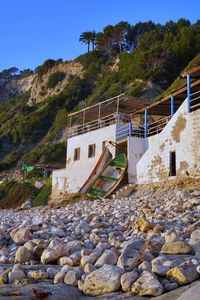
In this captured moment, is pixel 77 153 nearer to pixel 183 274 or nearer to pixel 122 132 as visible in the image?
pixel 122 132

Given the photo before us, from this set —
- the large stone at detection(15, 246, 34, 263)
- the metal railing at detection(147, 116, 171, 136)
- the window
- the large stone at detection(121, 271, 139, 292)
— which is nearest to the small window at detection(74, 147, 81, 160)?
the metal railing at detection(147, 116, 171, 136)

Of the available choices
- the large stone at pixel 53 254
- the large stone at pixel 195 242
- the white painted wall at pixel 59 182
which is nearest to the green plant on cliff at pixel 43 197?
the white painted wall at pixel 59 182

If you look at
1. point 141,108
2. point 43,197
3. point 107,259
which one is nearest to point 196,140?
point 141,108

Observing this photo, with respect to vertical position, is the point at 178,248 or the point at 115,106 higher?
the point at 115,106

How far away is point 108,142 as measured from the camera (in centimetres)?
2386

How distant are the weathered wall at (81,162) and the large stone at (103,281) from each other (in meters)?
18.8

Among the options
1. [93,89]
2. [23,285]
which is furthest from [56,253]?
[93,89]

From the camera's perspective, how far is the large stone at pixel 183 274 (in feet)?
14.0

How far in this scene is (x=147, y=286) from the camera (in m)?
4.18

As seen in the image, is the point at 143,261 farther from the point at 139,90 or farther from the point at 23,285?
the point at 139,90

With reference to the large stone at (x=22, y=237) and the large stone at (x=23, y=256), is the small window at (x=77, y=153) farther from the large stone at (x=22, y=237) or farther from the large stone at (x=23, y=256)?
the large stone at (x=23, y=256)

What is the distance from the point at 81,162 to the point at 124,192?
674 centimetres

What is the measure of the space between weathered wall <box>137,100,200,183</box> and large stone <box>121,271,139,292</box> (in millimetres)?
12628

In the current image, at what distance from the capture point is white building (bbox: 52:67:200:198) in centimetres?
1728
